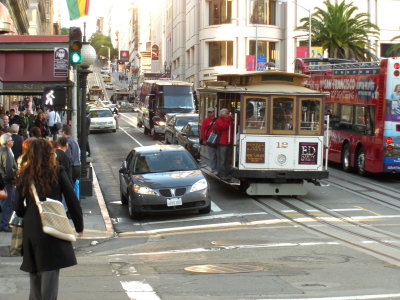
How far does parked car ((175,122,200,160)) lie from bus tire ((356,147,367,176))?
17.2 feet

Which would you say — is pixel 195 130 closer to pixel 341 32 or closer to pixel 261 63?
pixel 341 32

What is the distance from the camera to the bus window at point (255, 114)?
1808cm

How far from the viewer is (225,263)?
34.6 feet

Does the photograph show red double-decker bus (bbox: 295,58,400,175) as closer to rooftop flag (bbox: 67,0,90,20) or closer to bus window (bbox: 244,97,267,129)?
bus window (bbox: 244,97,267,129)

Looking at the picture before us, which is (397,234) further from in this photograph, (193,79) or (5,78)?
(193,79)

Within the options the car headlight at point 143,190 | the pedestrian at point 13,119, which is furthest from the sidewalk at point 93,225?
the pedestrian at point 13,119

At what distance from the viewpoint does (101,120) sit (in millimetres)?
45156

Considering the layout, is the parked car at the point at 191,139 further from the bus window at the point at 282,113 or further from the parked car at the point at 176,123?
the bus window at the point at 282,113

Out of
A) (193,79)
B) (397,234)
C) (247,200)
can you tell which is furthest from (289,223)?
(193,79)

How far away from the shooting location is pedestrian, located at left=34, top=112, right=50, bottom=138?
3115cm

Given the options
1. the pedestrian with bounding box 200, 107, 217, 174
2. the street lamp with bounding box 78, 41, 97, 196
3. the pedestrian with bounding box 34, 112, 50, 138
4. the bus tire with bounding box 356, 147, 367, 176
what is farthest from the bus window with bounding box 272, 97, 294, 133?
the pedestrian with bounding box 34, 112, 50, 138

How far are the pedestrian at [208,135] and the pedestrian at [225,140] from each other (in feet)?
1.96

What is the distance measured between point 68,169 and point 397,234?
19.5ft

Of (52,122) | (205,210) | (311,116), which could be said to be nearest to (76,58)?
(205,210)
